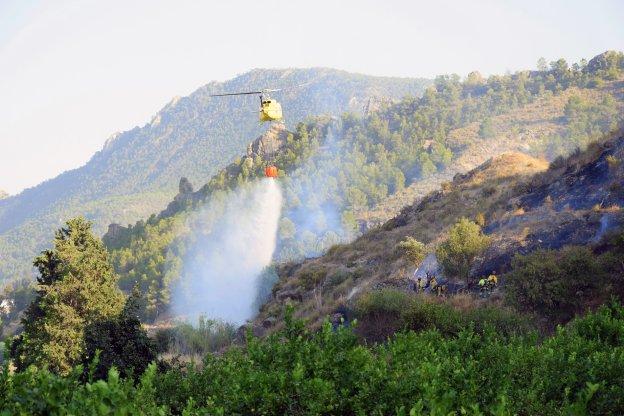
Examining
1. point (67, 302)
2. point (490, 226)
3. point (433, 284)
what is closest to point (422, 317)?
point (433, 284)

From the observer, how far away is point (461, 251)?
29.5 metres

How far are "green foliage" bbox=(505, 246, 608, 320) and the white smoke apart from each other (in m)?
60.0

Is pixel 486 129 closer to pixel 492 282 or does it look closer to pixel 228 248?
pixel 228 248

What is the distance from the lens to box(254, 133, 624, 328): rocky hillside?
28.5 m

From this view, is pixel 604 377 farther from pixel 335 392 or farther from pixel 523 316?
pixel 523 316

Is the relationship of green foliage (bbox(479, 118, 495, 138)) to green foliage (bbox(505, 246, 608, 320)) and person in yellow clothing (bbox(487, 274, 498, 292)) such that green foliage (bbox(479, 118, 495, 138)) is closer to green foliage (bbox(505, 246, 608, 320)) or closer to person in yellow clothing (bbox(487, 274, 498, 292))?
person in yellow clothing (bbox(487, 274, 498, 292))

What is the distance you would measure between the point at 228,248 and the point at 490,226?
232ft

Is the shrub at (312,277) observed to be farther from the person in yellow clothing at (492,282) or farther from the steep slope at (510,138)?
the steep slope at (510,138)

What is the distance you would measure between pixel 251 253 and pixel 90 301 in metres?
71.7

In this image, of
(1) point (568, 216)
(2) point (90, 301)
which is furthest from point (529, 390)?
(1) point (568, 216)

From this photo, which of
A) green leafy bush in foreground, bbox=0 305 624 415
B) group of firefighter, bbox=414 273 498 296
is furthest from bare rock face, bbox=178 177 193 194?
green leafy bush in foreground, bbox=0 305 624 415

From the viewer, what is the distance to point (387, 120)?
4882 inches

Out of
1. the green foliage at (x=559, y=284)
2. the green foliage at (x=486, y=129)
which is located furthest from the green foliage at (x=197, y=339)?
the green foliage at (x=486, y=129)

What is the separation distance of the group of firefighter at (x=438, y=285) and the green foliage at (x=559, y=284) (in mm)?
3040
